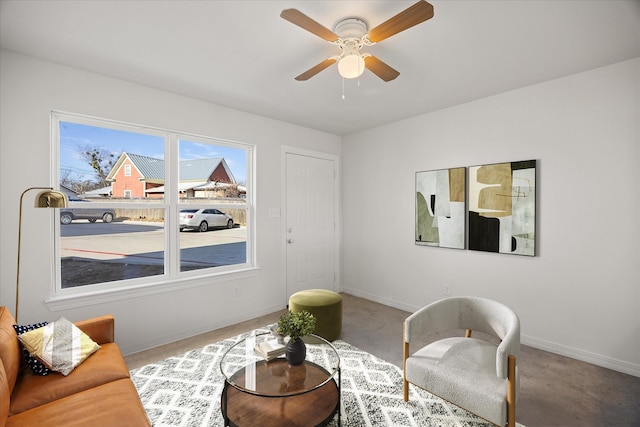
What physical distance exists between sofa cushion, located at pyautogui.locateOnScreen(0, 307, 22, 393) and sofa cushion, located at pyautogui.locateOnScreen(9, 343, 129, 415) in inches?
2.5

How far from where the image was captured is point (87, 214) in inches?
111

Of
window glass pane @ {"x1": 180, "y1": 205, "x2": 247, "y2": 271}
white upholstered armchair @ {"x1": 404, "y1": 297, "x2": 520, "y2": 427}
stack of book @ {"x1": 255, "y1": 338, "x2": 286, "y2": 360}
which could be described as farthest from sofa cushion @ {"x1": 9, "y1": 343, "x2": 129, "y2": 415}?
white upholstered armchair @ {"x1": 404, "y1": 297, "x2": 520, "y2": 427}

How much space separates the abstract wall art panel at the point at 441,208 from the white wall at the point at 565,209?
0.39 feet

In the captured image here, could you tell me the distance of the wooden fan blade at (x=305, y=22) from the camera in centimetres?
159

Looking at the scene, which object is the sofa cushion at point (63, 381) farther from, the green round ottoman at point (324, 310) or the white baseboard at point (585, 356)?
the white baseboard at point (585, 356)

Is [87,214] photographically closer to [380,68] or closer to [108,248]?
[108,248]

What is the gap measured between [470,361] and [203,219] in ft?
9.73

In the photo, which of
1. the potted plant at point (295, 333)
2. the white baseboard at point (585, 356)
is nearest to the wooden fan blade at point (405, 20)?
the potted plant at point (295, 333)

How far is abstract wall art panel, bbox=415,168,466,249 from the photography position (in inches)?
140

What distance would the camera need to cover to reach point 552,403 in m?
2.18

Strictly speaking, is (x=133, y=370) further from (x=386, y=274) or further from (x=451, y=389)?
(x=386, y=274)

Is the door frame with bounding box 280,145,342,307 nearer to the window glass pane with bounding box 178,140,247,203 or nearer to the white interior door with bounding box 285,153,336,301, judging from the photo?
the white interior door with bounding box 285,153,336,301

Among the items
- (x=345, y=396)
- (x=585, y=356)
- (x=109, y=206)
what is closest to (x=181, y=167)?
(x=109, y=206)

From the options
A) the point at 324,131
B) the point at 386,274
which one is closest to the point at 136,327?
the point at 386,274
